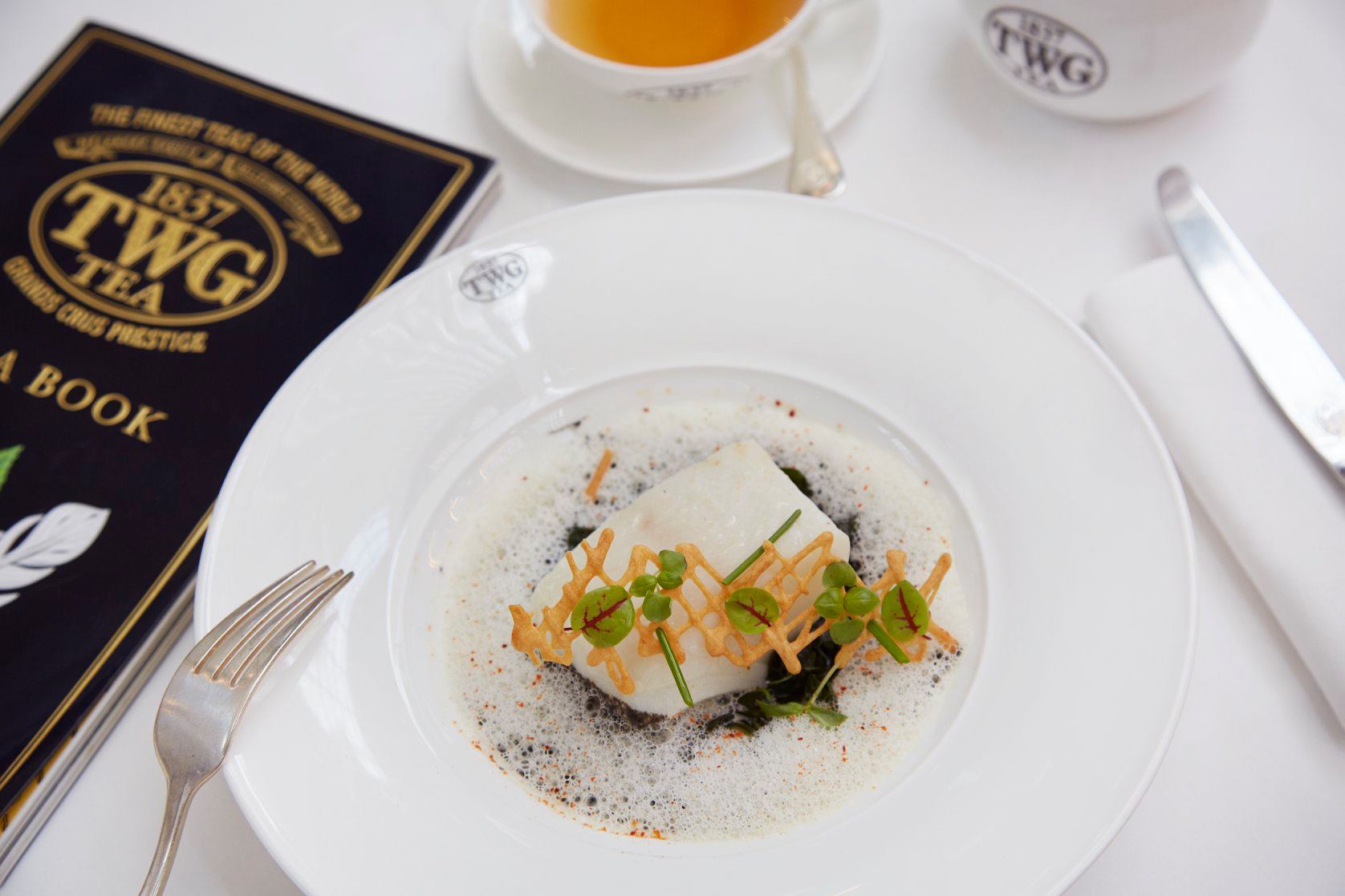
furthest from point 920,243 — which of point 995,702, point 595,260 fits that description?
point 995,702

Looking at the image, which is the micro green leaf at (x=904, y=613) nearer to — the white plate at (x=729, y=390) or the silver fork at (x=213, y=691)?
the white plate at (x=729, y=390)

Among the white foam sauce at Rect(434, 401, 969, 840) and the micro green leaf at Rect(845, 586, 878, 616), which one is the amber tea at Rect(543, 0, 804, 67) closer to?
the white foam sauce at Rect(434, 401, 969, 840)

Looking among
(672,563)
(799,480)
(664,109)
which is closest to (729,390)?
(799,480)

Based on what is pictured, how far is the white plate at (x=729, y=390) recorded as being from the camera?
2.18 feet

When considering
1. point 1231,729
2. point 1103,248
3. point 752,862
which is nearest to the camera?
point 752,862

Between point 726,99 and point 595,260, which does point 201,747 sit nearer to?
point 595,260

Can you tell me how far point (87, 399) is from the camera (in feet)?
3.13

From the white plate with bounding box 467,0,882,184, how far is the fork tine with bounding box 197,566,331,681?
511 millimetres

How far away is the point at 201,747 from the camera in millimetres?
680

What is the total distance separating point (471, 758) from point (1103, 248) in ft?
2.57

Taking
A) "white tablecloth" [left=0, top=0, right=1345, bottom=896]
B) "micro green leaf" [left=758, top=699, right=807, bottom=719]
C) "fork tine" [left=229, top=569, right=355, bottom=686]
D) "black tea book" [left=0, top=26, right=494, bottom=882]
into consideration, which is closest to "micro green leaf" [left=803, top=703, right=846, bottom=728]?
"micro green leaf" [left=758, top=699, right=807, bottom=719]

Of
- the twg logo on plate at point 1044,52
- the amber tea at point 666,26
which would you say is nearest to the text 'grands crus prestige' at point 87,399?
the amber tea at point 666,26

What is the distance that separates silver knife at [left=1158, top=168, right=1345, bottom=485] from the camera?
2.72 ft

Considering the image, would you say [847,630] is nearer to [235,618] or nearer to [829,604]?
[829,604]
